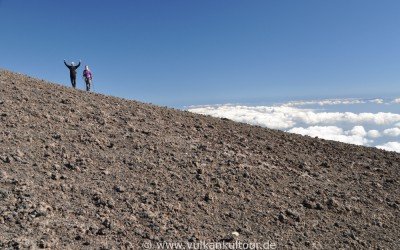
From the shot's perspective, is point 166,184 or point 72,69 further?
point 72,69

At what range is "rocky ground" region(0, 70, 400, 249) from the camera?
8805 millimetres

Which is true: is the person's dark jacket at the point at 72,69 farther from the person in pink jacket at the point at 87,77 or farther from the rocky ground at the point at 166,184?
the rocky ground at the point at 166,184

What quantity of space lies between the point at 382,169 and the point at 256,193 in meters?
7.79

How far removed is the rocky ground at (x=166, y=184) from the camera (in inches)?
347

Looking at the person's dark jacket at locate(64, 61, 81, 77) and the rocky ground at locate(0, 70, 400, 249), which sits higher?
the person's dark jacket at locate(64, 61, 81, 77)

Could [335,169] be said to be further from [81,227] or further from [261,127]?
[81,227]

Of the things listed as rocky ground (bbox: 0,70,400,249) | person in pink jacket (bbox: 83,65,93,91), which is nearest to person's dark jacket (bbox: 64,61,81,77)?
person in pink jacket (bbox: 83,65,93,91)

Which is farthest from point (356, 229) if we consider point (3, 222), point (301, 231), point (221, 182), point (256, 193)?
point (3, 222)

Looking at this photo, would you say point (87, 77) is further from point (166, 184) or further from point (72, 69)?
point (166, 184)

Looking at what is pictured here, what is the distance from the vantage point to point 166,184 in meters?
11.3

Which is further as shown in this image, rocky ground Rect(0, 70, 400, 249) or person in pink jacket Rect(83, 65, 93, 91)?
person in pink jacket Rect(83, 65, 93, 91)

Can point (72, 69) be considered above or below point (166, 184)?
above

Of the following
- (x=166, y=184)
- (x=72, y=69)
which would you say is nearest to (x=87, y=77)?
(x=72, y=69)

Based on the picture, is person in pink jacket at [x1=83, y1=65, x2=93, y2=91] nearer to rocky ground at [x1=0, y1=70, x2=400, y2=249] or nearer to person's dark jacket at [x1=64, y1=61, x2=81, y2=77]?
person's dark jacket at [x1=64, y1=61, x2=81, y2=77]
